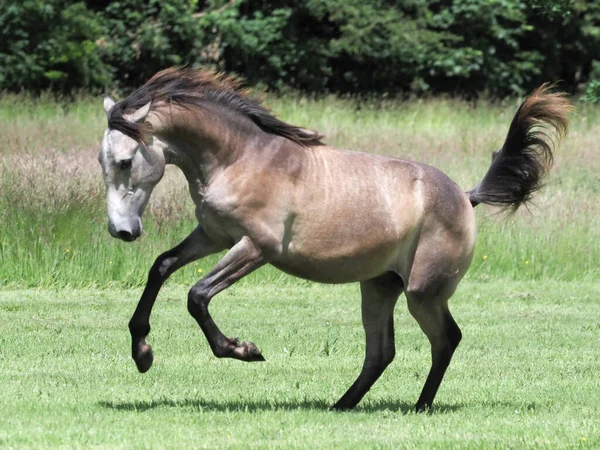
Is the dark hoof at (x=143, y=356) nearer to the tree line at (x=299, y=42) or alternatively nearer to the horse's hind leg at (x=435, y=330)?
the horse's hind leg at (x=435, y=330)

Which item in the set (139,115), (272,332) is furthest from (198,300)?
(272,332)

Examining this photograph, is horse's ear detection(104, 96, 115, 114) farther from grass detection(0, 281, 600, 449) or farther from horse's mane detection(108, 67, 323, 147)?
grass detection(0, 281, 600, 449)

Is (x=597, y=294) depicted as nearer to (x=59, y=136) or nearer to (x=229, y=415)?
(x=229, y=415)

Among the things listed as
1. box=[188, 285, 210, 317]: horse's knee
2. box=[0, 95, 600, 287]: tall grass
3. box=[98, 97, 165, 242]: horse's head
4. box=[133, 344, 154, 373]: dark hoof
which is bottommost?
box=[0, 95, 600, 287]: tall grass

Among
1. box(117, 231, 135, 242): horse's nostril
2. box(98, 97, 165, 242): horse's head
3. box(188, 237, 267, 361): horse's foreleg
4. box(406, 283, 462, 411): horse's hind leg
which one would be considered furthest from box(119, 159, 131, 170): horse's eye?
box(406, 283, 462, 411): horse's hind leg

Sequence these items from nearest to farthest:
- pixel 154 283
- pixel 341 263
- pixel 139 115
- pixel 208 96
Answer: pixel 139 115 < pixel 154 283 < pixel 341 263 < pixel 208 96

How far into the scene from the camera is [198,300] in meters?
7.23

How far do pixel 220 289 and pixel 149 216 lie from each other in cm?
783

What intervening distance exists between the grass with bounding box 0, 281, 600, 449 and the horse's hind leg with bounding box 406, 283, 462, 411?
0.17 metres

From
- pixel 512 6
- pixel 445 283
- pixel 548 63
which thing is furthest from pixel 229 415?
pixel 548 63

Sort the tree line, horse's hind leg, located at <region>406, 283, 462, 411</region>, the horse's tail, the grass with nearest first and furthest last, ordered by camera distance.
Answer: the grass
horse's hind leg, located at <region>406, 283, 462, 411</region>
the horse's tail
the tree line

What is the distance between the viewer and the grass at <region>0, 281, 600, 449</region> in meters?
6.69

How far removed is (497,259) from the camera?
15328 mm

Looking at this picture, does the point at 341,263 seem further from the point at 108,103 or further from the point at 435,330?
the point at 108,103
